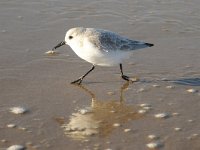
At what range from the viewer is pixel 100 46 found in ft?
19.8

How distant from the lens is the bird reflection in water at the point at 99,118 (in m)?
5.02

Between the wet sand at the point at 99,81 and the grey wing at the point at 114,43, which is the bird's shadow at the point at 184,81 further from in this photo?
the grey wing at the point at 114,43

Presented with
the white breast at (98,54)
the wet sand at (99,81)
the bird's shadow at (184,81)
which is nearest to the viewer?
the wet sand at (99,81)

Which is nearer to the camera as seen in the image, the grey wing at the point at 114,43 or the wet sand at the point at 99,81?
the wet sand at the point at 99,81

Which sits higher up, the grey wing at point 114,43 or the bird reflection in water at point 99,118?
the grey wing at point 114,43

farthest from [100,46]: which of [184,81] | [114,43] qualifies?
[184,81]

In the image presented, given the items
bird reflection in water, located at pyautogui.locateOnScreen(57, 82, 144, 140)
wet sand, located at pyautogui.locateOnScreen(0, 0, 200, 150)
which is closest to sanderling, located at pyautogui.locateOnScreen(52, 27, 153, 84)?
wet sand, located at pyautogui.locateOnScreen(0, 0, 200, 150)

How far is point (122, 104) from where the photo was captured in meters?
5.71

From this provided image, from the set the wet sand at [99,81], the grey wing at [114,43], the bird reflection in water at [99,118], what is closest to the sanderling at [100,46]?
the grey wing at [114,43]

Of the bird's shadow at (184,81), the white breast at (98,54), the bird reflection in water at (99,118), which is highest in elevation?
the white breast at (98,54)

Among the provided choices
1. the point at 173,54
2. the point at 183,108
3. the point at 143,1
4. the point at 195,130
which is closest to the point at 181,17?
the point at 143,1

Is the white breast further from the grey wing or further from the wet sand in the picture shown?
the wet sand

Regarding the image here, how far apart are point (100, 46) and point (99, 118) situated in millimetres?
1067

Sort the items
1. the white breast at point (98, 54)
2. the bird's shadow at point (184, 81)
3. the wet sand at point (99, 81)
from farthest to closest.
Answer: the bird's shadow at point (184, 81), the white breast at point (98, 54), the wet sand at point (99, 81)
